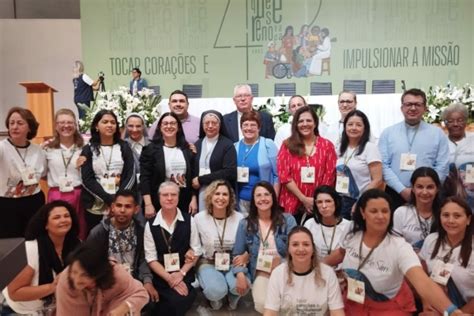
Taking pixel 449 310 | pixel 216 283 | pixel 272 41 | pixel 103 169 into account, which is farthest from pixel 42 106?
pixel 449 310

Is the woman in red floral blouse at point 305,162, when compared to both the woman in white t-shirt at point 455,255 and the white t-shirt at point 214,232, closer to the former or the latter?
the white t-shirt at point 214,232

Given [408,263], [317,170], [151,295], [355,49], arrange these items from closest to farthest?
[408,263]
[151,295]
[317,170]
[355,49]

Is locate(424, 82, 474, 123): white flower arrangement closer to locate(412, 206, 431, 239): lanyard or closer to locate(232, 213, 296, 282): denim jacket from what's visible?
locate(412, 206, 431, 239): lanyard

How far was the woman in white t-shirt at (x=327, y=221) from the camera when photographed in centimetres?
325

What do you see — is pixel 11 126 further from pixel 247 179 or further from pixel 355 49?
pixel 355 49

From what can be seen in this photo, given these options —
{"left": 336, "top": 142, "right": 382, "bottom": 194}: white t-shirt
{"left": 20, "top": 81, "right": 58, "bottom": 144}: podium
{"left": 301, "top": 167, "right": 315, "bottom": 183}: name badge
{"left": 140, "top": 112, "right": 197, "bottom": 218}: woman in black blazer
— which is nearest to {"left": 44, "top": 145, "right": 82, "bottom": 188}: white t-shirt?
{"left": 140, "top": 112, "right": 197, "bottom": 218}: woman in black blazer

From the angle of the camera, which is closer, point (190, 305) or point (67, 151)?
point (190, 305)

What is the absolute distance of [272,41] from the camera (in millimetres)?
8680

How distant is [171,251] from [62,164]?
1.09m

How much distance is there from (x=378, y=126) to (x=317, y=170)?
2.10 meters

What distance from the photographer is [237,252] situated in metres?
3.40

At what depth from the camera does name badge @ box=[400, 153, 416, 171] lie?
3.62 m

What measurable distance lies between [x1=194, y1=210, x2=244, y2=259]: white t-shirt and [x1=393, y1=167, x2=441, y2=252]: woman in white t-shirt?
1106 millimetres

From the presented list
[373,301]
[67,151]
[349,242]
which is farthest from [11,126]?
[373,301]
